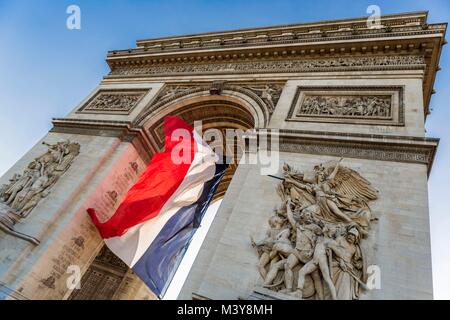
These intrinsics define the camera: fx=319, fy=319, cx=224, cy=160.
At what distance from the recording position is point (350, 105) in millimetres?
8148

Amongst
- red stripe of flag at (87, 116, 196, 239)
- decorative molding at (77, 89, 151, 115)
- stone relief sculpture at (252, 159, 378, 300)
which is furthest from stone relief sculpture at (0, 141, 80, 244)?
stone relief sculpture at (252, 159, 378, 300)

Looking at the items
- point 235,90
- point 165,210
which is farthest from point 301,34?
point 165,210

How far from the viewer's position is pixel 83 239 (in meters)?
8.38

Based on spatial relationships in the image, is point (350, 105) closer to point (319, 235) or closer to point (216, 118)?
point (319, 235)

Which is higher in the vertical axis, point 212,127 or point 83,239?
point 212,127

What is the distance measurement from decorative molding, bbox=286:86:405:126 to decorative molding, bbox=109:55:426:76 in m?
0.92

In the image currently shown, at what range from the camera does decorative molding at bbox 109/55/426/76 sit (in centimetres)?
873

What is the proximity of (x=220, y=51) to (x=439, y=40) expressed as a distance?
6.72 m

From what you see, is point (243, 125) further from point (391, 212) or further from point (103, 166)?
point (391, 212)

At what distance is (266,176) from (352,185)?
1.75 m

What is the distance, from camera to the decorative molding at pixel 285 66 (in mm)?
8734

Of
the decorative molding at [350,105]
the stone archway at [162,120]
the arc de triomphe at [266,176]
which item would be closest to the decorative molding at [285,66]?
the arc de triomphe at [266,176]
